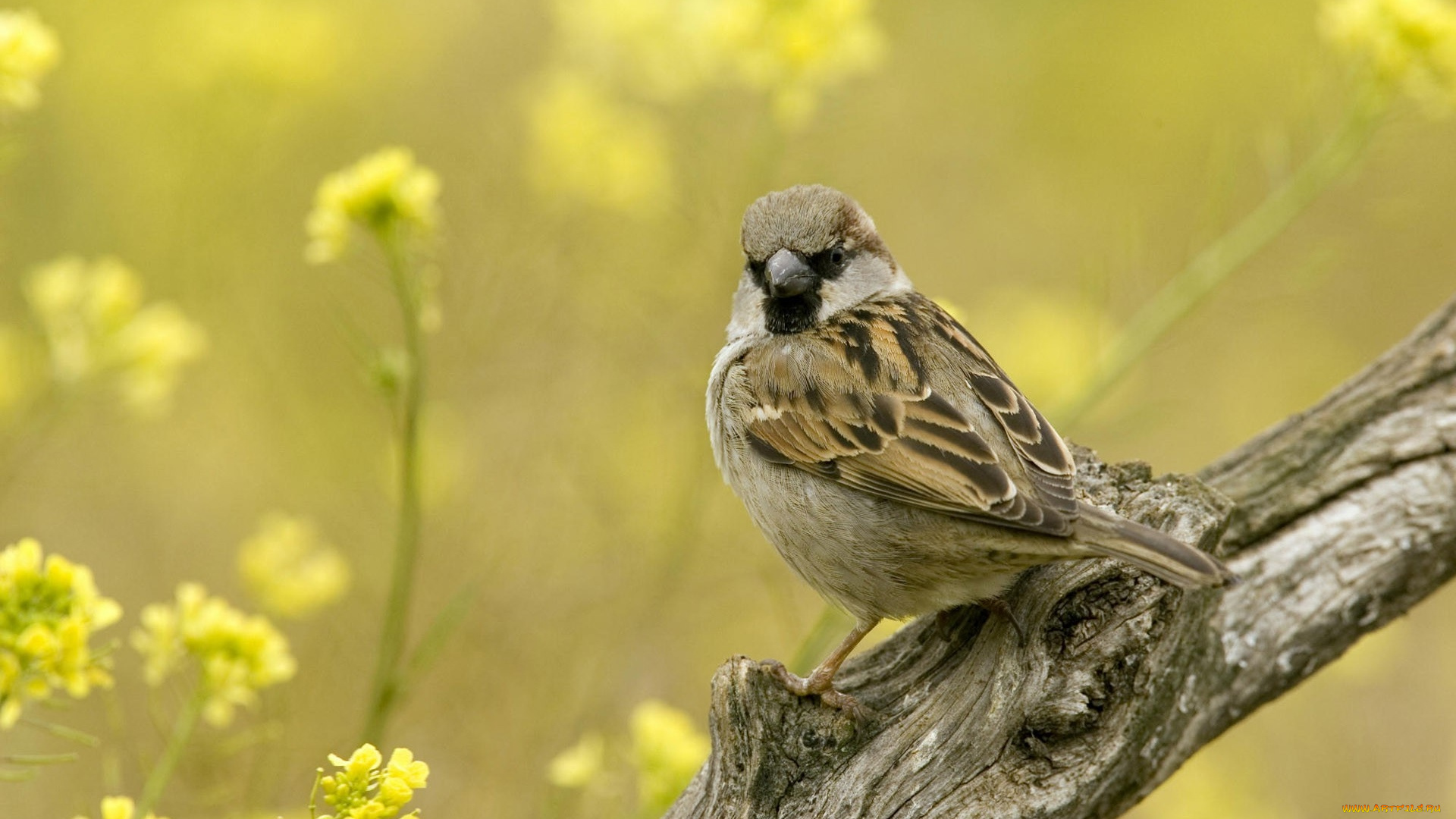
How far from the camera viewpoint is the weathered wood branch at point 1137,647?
2.85 metres

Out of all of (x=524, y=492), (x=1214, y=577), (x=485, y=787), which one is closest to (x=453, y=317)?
(x=524, y=492)

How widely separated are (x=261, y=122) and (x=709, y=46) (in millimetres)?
2242

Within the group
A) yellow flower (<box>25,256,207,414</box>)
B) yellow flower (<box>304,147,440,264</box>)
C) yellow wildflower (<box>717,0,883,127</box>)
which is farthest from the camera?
yellow wildflower (<box>717,0,883,127</box>)

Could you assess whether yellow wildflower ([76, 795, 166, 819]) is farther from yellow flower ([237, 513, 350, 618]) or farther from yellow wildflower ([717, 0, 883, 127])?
yellow wildflower ([717, 0, 883, 127])

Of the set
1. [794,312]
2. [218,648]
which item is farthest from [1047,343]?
[218,648]

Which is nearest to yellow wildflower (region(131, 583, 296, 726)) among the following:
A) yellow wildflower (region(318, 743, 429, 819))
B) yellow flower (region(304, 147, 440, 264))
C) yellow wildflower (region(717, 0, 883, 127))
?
yellow wildflower (region(318, 743, 429, 819))

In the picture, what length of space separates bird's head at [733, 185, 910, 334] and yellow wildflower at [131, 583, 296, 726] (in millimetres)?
1881

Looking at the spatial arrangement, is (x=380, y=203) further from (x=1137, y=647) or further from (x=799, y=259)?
(x=1137, y=647)

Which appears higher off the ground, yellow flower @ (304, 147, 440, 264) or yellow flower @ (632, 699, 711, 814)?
yellow flower @ (304, 147, 440, 264)

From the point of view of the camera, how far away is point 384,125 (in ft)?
23.4

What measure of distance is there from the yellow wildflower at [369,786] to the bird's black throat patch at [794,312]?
2.19m

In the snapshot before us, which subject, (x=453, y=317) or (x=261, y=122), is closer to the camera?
(x=453, y=317)

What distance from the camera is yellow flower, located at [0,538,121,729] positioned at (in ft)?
7.16

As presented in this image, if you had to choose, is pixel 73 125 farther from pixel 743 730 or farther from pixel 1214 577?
pixel 1214 577
